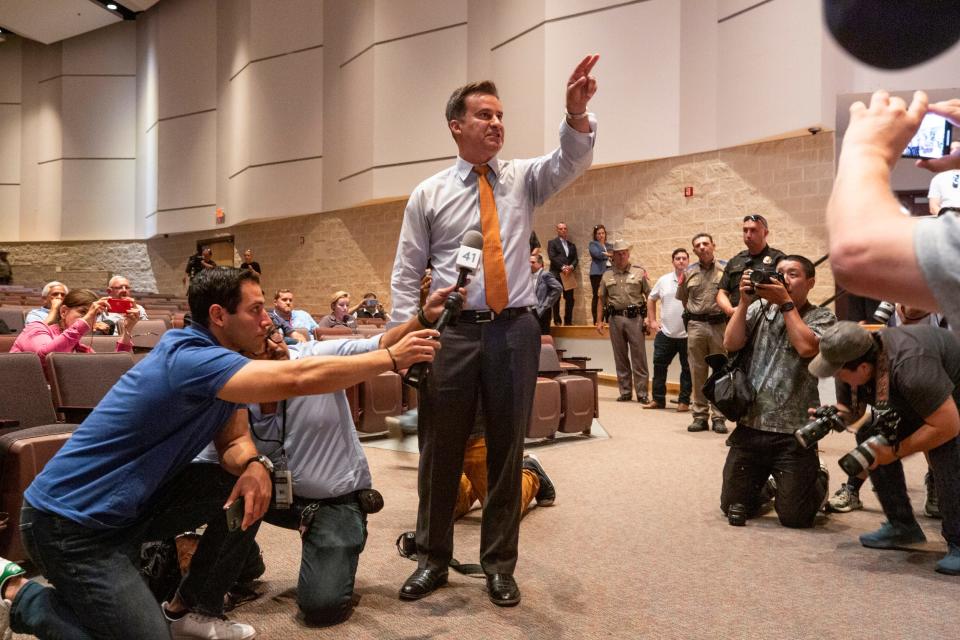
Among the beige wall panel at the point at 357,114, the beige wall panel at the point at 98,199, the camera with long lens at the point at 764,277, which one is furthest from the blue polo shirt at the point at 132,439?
the beige wall panel at the point at 98,199

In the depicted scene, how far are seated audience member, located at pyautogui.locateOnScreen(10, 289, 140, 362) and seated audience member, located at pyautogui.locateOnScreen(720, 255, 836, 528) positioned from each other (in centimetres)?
327

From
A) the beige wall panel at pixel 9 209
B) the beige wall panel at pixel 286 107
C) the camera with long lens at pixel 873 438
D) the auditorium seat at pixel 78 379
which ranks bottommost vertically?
the camera with long lens at pixel 873 438

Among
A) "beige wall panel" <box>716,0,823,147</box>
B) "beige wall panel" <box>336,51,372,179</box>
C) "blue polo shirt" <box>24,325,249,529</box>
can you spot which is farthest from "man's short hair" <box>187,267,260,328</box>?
"beige wall panel" <box>336,51,372,179</box>

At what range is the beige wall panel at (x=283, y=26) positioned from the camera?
1363 cm

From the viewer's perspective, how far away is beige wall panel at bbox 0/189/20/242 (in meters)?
19.4

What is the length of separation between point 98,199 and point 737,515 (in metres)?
19.1

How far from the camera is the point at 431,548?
2.53m

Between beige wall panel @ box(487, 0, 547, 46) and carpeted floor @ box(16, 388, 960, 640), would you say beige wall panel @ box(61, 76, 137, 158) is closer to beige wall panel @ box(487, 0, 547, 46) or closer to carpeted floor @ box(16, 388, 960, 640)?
beige wall panel @ box(487, 0, 547, 46)

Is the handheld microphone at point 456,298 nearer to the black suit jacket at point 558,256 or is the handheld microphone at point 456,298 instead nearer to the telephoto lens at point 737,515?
the telephoto lens at point 737,515

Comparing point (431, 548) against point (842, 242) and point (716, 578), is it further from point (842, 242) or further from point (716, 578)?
point (842, 242)

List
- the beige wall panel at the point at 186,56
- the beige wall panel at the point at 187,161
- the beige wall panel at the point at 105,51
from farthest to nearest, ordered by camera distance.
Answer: the beige wall panel at the point at 105,51
the beige wall panel at the point at 187,161
the beige wall panel at the point at 186,56

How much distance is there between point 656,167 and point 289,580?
7.92m

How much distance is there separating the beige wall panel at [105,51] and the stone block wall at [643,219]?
248 inches

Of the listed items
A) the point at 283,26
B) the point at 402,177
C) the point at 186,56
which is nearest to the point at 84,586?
the point at 402,177
